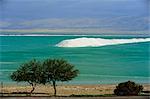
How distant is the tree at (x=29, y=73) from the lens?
176 inches

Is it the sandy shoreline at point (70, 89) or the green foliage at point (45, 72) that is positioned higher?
the green foliage at point (45, 72)

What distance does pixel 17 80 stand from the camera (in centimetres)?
447

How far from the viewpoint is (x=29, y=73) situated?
448cm

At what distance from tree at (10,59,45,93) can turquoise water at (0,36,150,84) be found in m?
0.05

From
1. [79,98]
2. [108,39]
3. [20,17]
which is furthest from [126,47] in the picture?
[20,17]

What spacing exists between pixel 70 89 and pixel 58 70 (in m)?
0.22

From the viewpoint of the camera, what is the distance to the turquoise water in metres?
4.46

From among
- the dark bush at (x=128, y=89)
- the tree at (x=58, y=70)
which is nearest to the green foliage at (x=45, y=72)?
the tree at (x=58, y=70)

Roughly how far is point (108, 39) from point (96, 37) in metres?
0.12

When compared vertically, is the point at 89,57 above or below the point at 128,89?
above

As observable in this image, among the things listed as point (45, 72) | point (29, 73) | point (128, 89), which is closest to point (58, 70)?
point (45, 72)

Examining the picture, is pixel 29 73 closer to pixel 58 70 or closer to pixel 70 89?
pixel 58 70

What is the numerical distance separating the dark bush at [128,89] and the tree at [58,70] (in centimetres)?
45

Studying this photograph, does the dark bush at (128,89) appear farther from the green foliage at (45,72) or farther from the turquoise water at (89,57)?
the green foliage at (45,72)
